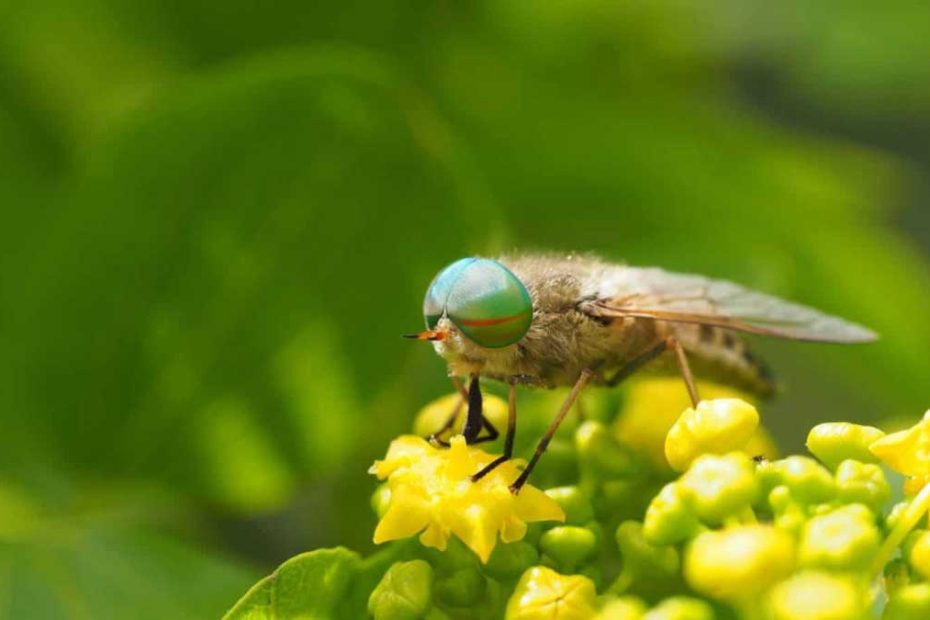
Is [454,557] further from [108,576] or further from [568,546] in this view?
[108,576]

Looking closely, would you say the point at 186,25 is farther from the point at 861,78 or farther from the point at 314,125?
the point at 861,78

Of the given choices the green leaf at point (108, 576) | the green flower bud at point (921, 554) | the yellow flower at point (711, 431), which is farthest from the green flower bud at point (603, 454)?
the green leaf at point (108, 576)

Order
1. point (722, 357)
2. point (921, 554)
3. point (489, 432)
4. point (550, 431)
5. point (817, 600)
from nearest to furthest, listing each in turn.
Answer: point (817, 600) < point (921, 554) < point (550, 431) < point (489, 432) < point (722, 357)

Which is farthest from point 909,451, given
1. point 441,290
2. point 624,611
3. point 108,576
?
point 108,576

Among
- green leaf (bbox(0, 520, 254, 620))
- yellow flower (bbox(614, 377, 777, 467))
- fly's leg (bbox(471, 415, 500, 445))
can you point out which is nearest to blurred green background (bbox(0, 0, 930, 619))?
green leaf (bbox(0, 520, 254, 620))

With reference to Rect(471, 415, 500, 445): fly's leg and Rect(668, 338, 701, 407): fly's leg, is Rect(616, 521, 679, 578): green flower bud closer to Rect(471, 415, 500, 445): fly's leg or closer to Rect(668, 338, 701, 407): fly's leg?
Rect(471, 415, 500, 445): fly's leg

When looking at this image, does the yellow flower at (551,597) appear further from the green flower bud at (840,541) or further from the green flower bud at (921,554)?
the green flower bud at (921,554)
